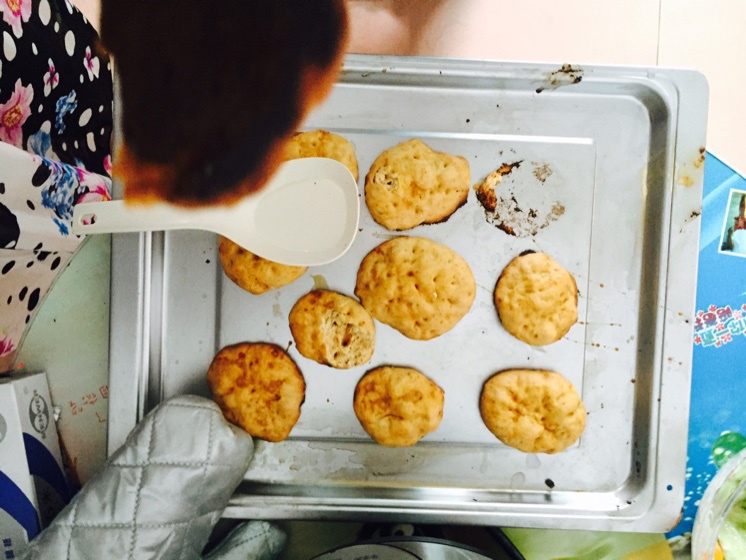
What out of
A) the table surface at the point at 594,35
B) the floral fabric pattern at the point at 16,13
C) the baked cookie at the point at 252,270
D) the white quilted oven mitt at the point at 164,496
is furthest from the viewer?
the table surface at the point at 594,35

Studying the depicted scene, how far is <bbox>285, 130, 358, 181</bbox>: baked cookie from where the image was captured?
34.4 inches

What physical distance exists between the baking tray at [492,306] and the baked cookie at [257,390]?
0.12ft

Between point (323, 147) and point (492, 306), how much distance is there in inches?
15.8

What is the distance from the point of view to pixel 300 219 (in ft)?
2.77

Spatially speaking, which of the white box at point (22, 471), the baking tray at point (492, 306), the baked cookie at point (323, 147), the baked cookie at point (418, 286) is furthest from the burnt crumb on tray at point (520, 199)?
the white box at point (22, 471)

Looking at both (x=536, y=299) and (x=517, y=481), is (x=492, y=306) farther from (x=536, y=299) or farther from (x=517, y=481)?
(x=517, y=481)

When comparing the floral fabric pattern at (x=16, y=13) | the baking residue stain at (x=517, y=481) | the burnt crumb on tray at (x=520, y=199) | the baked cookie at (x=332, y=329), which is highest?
the floral fabric pattern at (x=16, y=13)

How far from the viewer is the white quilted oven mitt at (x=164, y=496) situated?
0.76m

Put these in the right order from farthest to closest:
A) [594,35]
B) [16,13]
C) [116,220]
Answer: [594,35] < [116,220] < [16,13]

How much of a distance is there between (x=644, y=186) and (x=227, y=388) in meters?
0.80

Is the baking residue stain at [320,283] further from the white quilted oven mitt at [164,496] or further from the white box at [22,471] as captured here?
the white box at [22,471]

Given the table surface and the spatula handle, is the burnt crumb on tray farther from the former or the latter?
the spatula handle

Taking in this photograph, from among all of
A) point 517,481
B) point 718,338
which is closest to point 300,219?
point 517,481

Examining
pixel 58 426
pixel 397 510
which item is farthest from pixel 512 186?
pixel 58 426
